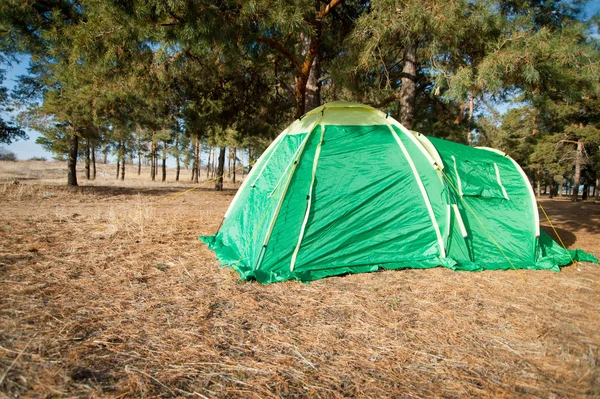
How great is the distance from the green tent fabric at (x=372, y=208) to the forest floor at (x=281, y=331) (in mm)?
360

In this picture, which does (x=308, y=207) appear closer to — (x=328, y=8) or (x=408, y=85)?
(x=328, y=8)

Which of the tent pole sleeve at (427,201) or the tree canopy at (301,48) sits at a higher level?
the tree canopy at (301,48)

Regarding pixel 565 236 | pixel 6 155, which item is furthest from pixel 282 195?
pixel 6 155

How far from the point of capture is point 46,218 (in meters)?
6.98

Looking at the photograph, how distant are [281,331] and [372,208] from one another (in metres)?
2.32

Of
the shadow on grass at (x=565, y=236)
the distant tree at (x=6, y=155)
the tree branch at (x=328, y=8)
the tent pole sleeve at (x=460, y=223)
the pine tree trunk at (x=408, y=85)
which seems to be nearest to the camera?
the tent pole sleeve at (x=460, y=223)

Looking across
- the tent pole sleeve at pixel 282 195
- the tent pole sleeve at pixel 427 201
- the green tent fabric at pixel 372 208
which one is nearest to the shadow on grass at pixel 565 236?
the green tent fabric at pixel 372 208

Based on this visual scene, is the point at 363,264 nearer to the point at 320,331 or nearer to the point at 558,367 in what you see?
the point at 320,331

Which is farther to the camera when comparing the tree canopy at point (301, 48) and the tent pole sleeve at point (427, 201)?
the tent pole sleeve at point (427, 201)

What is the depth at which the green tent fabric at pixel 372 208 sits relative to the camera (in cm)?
417

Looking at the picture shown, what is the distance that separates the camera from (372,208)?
174 inches

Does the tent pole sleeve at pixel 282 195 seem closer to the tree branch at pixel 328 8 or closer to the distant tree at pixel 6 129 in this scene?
the tree branch at pixel 328 8

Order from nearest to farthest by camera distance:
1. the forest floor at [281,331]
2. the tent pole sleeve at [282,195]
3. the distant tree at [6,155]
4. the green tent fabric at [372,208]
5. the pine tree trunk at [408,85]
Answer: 1. the forest floor at [281,331]
2. the tent pole sleeve at [282,195]
3. the green tent fabric at [372,208]
4. the pine tree trunk at [408,85]
5. the distant tree at [6,155]

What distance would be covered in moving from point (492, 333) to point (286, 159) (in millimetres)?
3252
